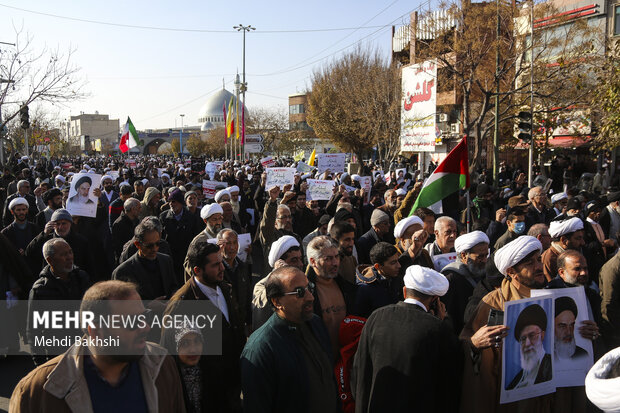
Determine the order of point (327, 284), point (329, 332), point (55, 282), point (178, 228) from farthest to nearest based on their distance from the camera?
point (178, 228) < point (55, 282) < point (327, 284) < point (329, 332)

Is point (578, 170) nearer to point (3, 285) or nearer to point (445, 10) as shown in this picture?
point (445, 10)

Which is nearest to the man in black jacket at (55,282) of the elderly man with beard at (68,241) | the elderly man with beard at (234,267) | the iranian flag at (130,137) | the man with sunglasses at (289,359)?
the elderly man with beard at (234,267)

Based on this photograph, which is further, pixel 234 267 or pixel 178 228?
pixel 178 228

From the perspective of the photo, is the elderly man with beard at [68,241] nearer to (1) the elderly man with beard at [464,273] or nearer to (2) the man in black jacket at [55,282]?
(2) the man in black jacket at [55,282]

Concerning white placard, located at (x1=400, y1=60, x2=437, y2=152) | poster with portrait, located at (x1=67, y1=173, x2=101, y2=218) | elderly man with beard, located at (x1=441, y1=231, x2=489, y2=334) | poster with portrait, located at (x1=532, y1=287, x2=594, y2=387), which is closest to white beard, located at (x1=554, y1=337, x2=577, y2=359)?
poster with portrait, located at (x1=532, y1=287, x2=594, y2=387)

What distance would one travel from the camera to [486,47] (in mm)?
19422

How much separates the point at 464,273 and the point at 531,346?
5.06 feet

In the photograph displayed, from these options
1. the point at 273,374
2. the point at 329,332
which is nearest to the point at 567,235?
the point at 329,332

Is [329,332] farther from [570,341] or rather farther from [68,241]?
[68,241]

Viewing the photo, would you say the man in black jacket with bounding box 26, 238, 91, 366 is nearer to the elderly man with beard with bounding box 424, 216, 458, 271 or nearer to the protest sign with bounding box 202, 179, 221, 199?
the elderly man with beard with bounding box 424, 216, 458, 271

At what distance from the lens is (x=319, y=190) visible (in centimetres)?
1115

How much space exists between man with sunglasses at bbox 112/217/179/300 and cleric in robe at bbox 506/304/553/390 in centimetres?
306

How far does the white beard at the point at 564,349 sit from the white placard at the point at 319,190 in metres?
7.83

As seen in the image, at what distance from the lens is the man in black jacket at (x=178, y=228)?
8.09 meters
